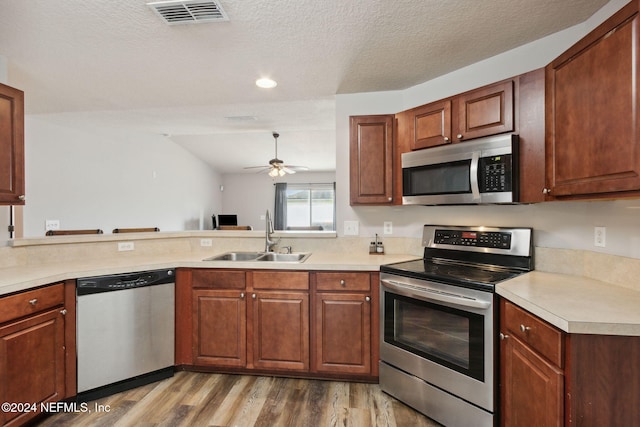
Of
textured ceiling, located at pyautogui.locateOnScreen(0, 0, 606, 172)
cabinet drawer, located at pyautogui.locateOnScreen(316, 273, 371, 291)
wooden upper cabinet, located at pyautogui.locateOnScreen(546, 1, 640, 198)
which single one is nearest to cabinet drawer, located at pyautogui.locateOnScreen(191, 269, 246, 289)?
cabinet drawer, located at pyautogui.locateOnScreen(316, 273, 371, 291)

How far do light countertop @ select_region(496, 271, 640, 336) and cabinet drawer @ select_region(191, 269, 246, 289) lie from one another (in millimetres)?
1705

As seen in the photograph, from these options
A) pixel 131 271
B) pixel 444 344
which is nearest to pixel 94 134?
pixel 131 271

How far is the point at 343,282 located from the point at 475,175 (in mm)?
1133

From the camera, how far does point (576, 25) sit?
186 centimetres

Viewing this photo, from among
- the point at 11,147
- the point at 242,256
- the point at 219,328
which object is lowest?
the point at 219,328

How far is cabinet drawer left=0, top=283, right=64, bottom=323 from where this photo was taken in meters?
1.68

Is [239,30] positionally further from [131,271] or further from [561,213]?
[561,213]

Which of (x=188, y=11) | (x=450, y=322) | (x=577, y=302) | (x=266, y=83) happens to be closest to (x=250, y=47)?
(x=188, y=11)

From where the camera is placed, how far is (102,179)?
444 centimetres

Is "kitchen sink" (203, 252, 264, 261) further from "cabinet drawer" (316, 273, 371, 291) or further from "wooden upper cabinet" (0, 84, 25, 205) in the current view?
"wooden upper cabinet" (0, 84, 25, 205)

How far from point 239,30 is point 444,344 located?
221cm

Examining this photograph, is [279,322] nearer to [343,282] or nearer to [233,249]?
[343,282]

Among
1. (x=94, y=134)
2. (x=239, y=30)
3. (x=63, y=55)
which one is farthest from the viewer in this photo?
(x=94, y=134)

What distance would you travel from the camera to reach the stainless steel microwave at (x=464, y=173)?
186 centimetres
